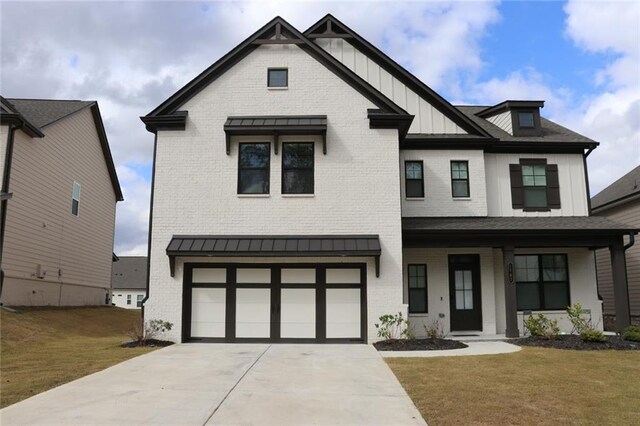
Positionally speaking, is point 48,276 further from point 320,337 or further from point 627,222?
point 627,222

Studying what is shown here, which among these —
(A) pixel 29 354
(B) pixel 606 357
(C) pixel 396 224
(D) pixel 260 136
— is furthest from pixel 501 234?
(A) pixel 29 354

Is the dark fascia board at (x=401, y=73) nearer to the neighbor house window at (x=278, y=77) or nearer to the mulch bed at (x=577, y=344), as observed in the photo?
the neighbor house window at (x=278, y=77)

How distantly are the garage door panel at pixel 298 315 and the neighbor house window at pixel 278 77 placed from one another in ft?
21.2

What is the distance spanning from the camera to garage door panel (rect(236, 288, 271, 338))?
1519 cm

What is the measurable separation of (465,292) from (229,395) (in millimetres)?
11201

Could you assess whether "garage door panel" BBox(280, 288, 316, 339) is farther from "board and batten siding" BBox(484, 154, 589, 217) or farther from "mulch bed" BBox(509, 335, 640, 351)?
"board and batten siding" BBox(484, 154, 589, 217)

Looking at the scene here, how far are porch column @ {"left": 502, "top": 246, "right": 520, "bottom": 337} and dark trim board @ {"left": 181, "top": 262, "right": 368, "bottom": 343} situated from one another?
4576mm

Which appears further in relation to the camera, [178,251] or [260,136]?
[260,136]

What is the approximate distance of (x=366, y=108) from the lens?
15.8 m

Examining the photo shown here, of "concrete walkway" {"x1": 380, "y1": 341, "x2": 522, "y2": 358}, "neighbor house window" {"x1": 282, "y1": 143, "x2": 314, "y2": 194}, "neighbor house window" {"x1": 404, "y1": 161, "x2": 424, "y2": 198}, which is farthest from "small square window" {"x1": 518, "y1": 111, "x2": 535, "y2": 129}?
"concrete walkway" {"x1": 380, "y1": 341, "x2": 522, "y2": 358}

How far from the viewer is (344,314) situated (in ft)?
49.8

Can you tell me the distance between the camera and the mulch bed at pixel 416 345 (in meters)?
13.5

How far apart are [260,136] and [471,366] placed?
8898 mm

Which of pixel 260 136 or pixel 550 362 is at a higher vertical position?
pixel 260 136
